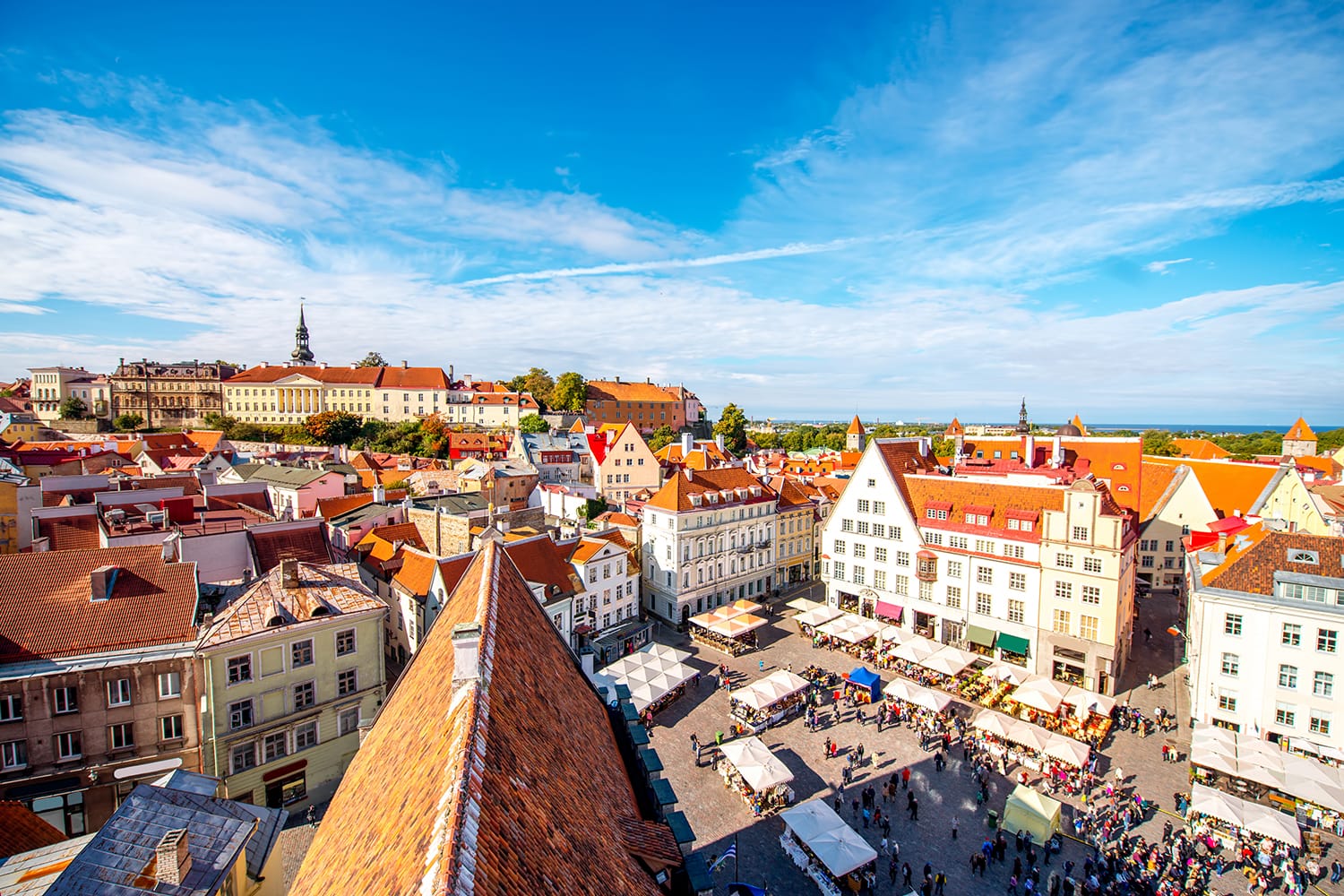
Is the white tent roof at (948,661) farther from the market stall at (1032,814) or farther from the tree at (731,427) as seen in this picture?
the tree at (731,427)

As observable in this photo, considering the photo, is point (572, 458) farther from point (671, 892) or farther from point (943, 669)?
point (671, 892)

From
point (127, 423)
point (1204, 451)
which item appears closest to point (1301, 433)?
point (1204, 451)

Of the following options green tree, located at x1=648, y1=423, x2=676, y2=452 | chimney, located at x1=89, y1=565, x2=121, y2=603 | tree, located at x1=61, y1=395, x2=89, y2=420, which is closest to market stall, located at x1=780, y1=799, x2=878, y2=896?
chimney, located at x1=89, y1=565, x2=121, y2=603

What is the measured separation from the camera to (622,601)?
41.5 metres

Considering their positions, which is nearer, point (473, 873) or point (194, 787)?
point (473, 873)

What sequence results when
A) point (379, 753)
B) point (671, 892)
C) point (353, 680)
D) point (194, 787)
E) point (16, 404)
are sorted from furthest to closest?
point (16, 404) → point (353, 680) → point (194, 787) → point (379, 753) → point (671, 892)

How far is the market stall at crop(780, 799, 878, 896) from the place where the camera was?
63.4ft

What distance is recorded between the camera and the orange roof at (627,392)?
123 metres

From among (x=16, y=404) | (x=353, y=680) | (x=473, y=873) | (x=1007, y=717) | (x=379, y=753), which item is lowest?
(x=1007, y=717)

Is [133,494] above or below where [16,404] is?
below

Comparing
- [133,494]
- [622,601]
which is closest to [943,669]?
[622,601]

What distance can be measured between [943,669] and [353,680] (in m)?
28.7

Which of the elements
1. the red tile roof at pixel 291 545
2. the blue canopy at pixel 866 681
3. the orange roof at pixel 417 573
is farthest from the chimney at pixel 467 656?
the blue canopy at pixel 866 681

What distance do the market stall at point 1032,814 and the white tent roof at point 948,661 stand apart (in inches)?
383
